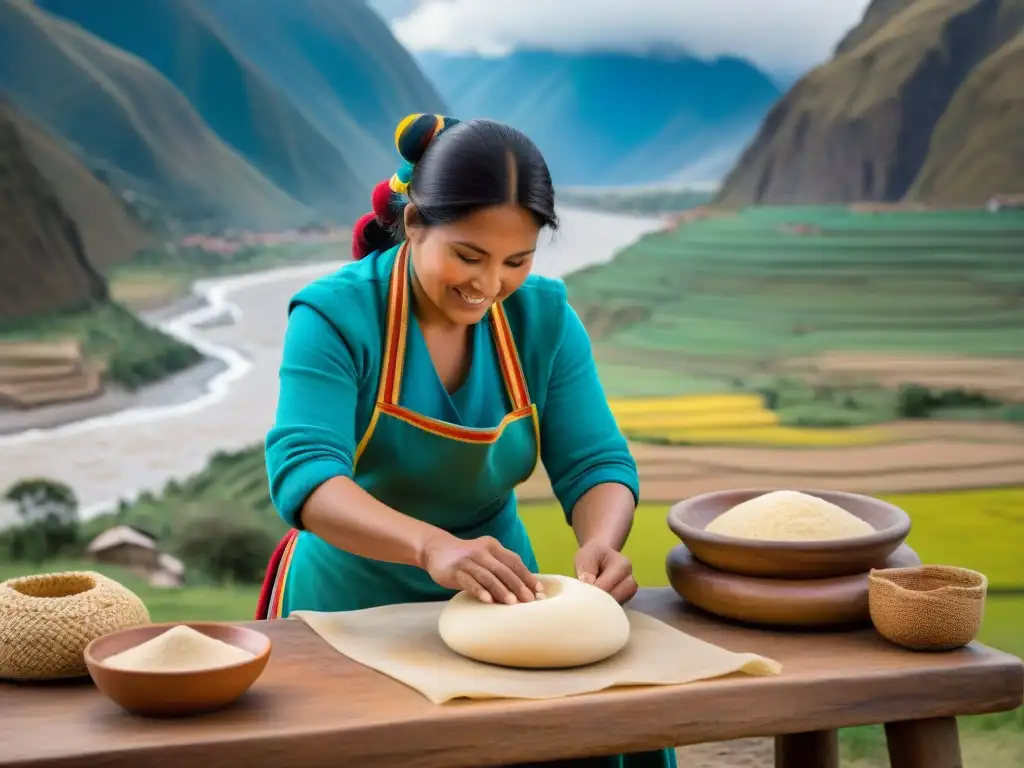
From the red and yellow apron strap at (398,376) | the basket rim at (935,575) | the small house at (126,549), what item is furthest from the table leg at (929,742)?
the small house at (126,549)

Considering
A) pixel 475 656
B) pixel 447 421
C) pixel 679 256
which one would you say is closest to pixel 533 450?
pixel 447 421

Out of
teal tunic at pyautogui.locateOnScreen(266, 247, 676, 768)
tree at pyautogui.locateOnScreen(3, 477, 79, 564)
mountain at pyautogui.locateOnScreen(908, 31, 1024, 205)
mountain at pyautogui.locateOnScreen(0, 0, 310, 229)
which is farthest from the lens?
mountain at pyautogui.locateOnScreen(908, 31, 1024, 205)

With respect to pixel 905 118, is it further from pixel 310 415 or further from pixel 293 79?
pixel 310 415

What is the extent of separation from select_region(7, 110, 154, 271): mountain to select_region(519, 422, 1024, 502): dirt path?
1.76m

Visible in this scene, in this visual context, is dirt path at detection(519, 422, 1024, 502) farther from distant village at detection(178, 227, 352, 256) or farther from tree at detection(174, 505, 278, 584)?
distant village at detection(178, 227, 352, 256)

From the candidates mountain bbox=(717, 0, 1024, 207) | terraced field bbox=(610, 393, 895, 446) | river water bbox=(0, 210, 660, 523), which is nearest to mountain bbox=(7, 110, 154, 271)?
river water bbox=(0, 210, 660, 523)

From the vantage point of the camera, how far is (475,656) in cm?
156

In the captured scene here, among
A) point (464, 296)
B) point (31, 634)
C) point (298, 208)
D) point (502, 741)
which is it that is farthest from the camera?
point (298, 208)

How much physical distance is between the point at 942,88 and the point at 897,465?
5.53ft

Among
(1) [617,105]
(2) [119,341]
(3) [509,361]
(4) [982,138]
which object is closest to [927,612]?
(3) [509,361]

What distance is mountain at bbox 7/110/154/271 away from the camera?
173 inches

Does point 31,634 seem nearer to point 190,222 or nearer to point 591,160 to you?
point 190,222

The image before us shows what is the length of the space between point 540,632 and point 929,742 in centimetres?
53

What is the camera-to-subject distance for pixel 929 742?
62.2 inches
